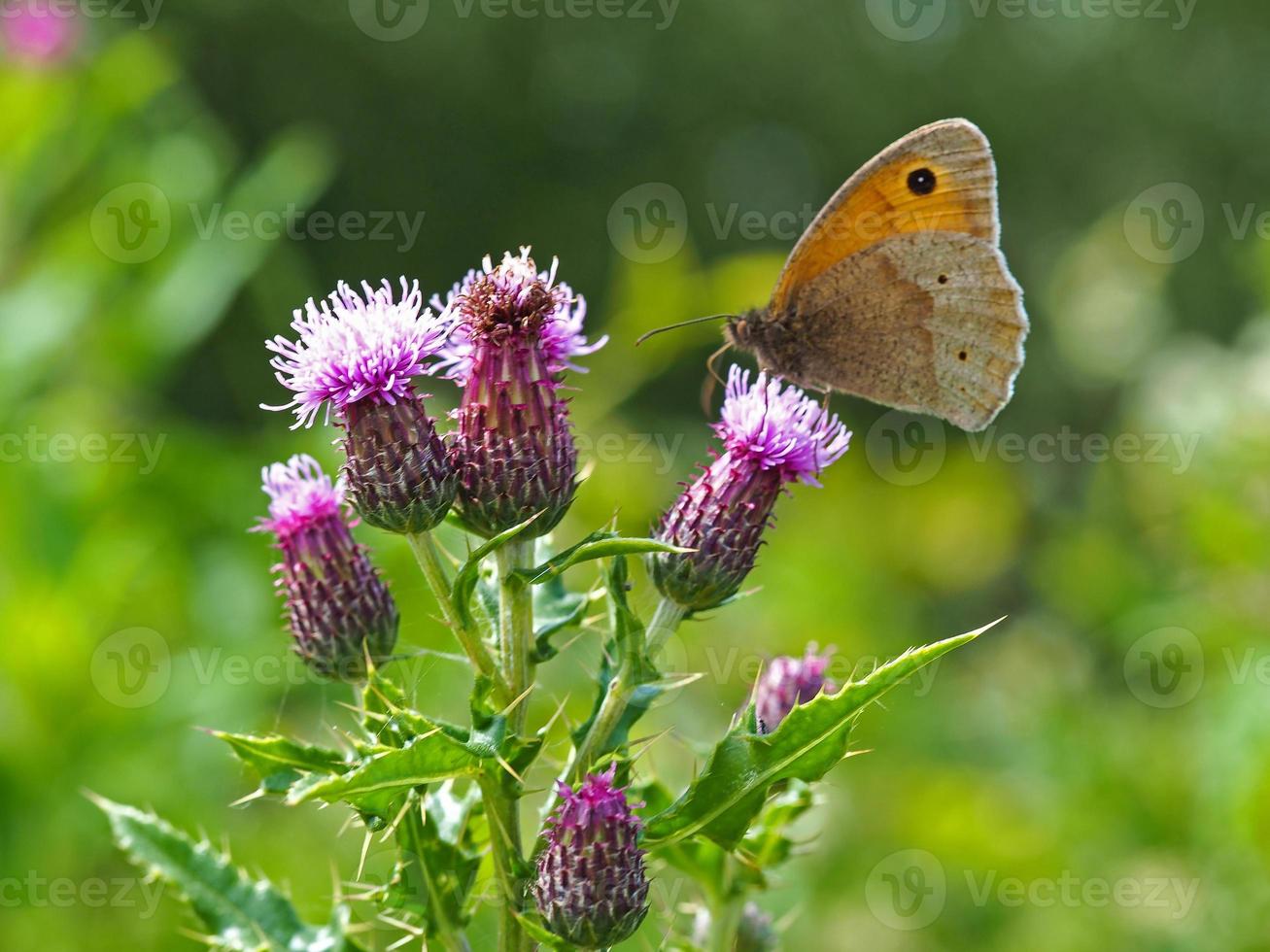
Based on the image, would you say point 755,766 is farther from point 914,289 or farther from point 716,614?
point 716,614

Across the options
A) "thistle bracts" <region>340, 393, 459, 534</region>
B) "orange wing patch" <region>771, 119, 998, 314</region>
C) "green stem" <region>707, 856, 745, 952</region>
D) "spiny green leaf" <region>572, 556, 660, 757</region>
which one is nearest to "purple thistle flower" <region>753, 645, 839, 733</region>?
"green stem" <region>707, 856, 745, 952</region>

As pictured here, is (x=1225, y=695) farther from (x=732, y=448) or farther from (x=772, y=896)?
(x=732, y=448)

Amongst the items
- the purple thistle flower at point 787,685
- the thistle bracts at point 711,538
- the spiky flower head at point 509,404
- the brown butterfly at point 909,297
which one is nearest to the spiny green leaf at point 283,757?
the spiky flower head at point 509,404

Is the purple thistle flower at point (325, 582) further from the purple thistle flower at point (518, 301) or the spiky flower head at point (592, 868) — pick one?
the spiky flower head at point (592, 868)

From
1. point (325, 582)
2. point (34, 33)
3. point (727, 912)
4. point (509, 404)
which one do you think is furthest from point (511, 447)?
point (34, 33)

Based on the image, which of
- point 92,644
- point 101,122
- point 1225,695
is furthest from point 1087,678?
point 101,122

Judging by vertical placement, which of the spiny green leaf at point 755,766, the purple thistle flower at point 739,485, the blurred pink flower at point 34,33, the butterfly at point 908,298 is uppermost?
the blurred pink flower at point 34,33
